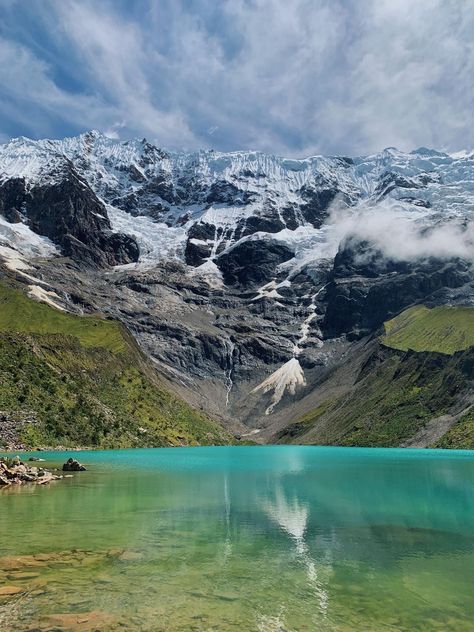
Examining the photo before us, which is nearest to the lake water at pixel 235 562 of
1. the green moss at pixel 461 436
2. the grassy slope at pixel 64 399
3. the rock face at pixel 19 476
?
the rock face at pixel 19 476

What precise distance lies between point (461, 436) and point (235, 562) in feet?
548

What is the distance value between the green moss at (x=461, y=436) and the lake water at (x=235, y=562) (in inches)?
4977

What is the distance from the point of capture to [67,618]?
64.7ft

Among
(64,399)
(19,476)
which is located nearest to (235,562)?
(19,476)

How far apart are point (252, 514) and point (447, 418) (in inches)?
6703

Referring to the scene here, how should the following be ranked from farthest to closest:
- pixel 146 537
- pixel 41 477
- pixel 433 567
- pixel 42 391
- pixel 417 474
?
pixel 42 391
pixel 417 474
pixel 41 477
pixel 146 537
pixel 433 567

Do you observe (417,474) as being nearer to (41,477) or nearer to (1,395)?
(41,477)

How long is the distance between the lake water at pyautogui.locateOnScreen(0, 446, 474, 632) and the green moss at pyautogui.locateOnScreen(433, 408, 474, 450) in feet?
415

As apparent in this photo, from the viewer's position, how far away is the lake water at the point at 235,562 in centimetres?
2058

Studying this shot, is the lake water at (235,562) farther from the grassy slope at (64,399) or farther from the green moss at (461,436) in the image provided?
the green moss at (461,436)

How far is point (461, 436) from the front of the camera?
17825 centimetres

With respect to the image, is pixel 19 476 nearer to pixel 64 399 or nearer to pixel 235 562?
pixel 235 562

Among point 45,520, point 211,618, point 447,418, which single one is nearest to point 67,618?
point 211,618

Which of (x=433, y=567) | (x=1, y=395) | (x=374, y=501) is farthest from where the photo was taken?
(x=1, y=395)
